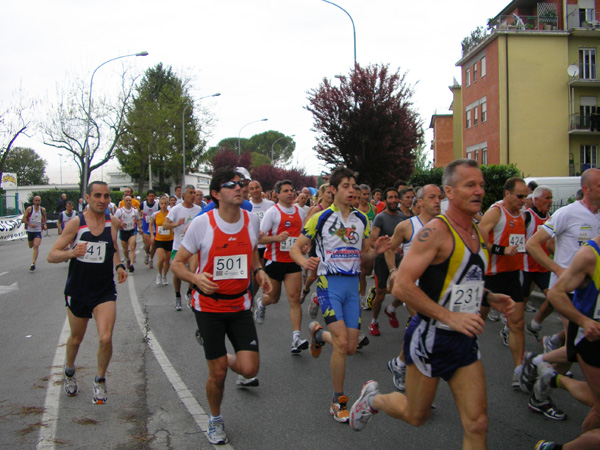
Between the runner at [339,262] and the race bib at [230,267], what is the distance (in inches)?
24.0

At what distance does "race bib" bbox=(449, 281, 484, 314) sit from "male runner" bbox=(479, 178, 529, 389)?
7.74 ft

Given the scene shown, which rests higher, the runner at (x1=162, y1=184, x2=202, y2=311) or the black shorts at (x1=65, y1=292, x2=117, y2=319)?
the runner at (x1=162, y1=184, x2=202, y2=311)

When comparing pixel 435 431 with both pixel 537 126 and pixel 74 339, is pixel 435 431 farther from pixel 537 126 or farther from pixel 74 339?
pixel 537 126

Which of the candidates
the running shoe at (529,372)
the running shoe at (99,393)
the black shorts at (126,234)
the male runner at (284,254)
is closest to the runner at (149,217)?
the black shorts at (126,234)

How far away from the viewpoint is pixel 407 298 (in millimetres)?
3320

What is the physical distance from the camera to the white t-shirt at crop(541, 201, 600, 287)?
210 inches

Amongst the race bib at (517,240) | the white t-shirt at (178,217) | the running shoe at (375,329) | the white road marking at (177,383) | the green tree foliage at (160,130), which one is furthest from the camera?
the green tree foliage at (160,130)

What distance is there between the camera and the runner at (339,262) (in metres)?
4.98

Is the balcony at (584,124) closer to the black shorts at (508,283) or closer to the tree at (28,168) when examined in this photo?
the black shorts at (508,283)

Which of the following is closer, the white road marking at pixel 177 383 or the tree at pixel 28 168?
the white road marking at pixel 177 383

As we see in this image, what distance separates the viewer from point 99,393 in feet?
17.1

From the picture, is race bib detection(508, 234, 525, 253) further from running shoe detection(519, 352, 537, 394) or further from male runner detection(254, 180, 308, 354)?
male runner detection(254, 180, 308, 354)

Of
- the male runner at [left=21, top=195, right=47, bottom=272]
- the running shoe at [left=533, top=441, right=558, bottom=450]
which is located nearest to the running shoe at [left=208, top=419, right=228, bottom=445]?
the running shoe at [left=533, top=441, right=558, bottom=450]

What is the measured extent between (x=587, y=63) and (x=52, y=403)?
42.7 metres
